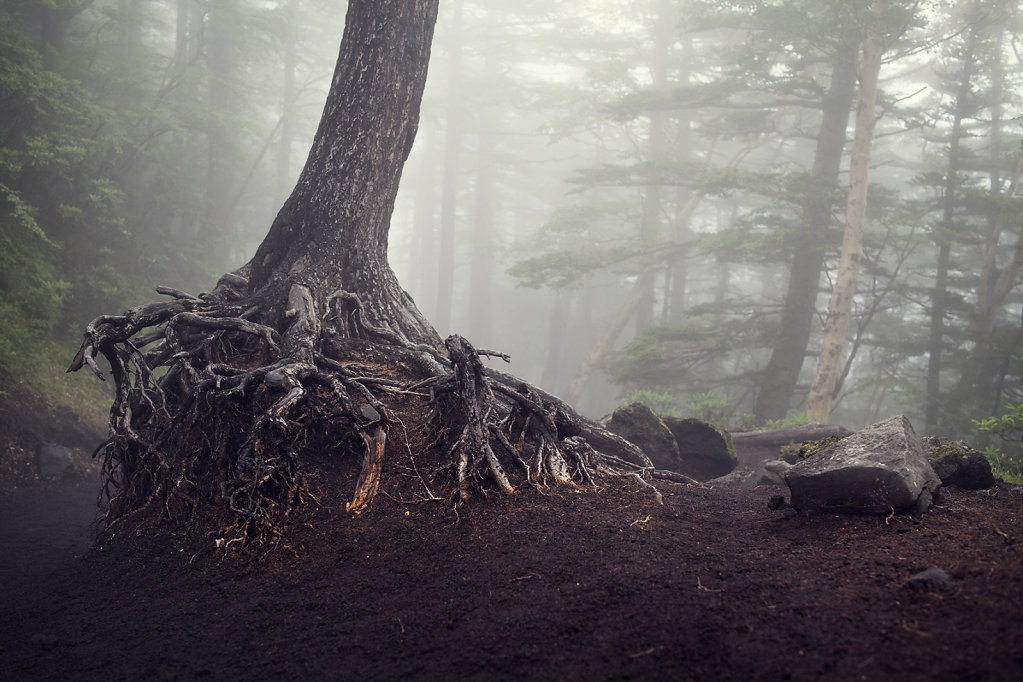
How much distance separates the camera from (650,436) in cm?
845

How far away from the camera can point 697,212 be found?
34938 millimetres

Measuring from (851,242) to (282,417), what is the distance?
12.9m

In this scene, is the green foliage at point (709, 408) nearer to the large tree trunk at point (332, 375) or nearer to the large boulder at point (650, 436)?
the large boulder at point (650, 436)

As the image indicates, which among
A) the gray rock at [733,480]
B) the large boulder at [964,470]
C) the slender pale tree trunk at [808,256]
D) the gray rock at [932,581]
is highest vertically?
the slender pale tree trunk at [808,256]

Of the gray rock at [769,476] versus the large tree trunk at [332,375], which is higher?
the large tree trunk at [332,375]

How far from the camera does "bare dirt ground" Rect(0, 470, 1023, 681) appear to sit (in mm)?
2580

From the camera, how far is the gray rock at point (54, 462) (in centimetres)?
901

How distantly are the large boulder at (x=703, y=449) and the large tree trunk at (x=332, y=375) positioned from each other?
1.81 meters

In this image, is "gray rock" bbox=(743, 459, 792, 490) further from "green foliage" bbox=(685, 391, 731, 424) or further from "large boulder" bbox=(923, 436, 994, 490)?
"green foliage" bbox=(685, 391, 731, 424)

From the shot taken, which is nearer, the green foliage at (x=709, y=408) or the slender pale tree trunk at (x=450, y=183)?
the green foliage at (x=709, y=408)

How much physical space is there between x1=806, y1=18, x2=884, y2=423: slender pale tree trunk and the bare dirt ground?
8398 millimetres

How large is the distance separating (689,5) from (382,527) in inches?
628

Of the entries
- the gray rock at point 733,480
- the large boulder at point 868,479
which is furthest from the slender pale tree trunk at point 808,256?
the large boulder at point 868,479

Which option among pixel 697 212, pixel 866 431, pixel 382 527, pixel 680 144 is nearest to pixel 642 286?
pixel 680 144
